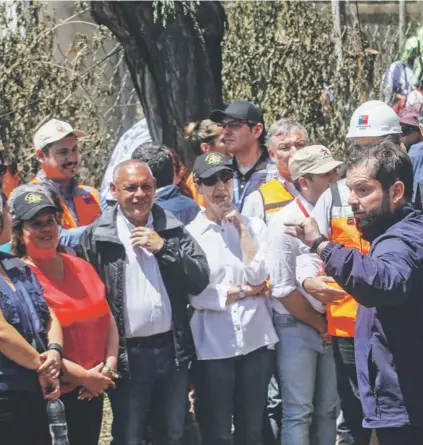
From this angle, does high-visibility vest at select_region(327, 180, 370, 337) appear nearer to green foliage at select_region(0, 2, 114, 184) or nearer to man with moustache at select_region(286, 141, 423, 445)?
man with moustache at select_region(286, 141, 423, 445)

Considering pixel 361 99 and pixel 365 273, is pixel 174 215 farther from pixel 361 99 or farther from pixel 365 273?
pixel 361 99

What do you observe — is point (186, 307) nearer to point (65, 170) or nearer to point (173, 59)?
point (65, 170)

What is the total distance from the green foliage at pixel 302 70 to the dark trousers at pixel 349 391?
12.6 ft

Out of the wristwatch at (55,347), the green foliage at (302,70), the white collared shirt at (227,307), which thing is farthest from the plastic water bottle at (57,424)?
the green foliage at (302,70)

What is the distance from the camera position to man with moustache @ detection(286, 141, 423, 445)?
463cm

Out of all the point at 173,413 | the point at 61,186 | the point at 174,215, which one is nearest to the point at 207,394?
the point at 173,413

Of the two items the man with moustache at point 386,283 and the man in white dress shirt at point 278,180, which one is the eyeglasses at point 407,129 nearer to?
the man in white dress shirt at point 278,180

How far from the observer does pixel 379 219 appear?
491 centimetres

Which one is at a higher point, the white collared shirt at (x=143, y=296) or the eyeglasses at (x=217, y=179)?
the eyeglasses at (x=217, y=179)

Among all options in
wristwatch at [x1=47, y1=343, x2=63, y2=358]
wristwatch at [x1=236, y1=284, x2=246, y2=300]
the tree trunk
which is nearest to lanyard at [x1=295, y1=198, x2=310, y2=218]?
wristwatch at [x1=236, y1=284, x2=246, y2=300]

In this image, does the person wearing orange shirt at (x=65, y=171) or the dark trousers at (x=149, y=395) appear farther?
the person wearing orange shirt at (x=65, y=171)

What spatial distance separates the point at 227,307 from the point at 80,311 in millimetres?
951

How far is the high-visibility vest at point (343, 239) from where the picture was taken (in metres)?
6.09

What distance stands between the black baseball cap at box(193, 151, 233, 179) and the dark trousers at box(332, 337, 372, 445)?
1.16 m
